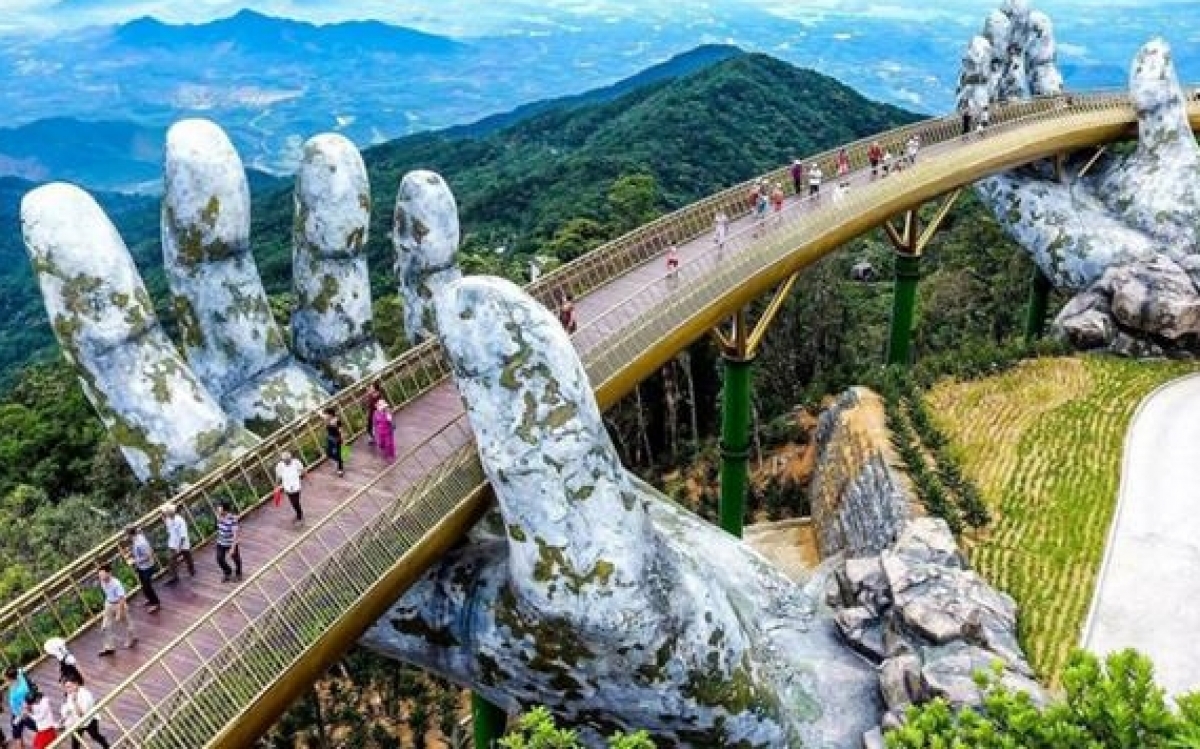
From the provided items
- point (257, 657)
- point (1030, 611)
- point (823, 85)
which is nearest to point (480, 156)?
point (823, 85)

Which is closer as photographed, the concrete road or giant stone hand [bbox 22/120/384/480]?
giant stone hand [bbox 22/120/384/480]

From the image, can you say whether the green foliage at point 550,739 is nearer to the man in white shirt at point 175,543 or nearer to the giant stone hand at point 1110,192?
the man in white shirt at point 175,543

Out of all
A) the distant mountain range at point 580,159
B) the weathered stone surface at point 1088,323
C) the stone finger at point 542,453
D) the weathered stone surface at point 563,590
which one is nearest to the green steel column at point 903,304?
the weathered stone surface at point 1088,323

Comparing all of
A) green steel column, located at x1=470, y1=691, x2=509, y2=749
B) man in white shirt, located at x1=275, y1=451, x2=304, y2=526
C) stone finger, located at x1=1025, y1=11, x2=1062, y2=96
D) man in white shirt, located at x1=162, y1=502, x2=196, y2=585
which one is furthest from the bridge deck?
stone finger, located at x1=1025, y1=11, x2=1062, y2=96

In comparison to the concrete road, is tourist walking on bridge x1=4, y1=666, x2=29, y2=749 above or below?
above

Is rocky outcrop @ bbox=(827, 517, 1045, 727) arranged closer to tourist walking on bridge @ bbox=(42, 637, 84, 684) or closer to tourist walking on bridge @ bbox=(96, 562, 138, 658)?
tourist walking on bridge @ bbox=(96, 562, 138, 658)

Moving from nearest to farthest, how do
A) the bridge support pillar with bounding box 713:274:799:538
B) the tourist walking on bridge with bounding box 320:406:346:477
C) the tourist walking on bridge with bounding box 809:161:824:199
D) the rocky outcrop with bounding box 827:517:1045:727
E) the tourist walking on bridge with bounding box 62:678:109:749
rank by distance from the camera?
1. the tourist walking on bridge with bounding box 62:678:109:749
2. the tourist walking on bridge with bounding box 320:406:346:477
3. the rocky outcrop with bounding box 827:517:1045:727
4. the bridge support pillar with bounding box 713:274:799:538
5. the tourist walking on bridge with bounding box 809:161:824:199
